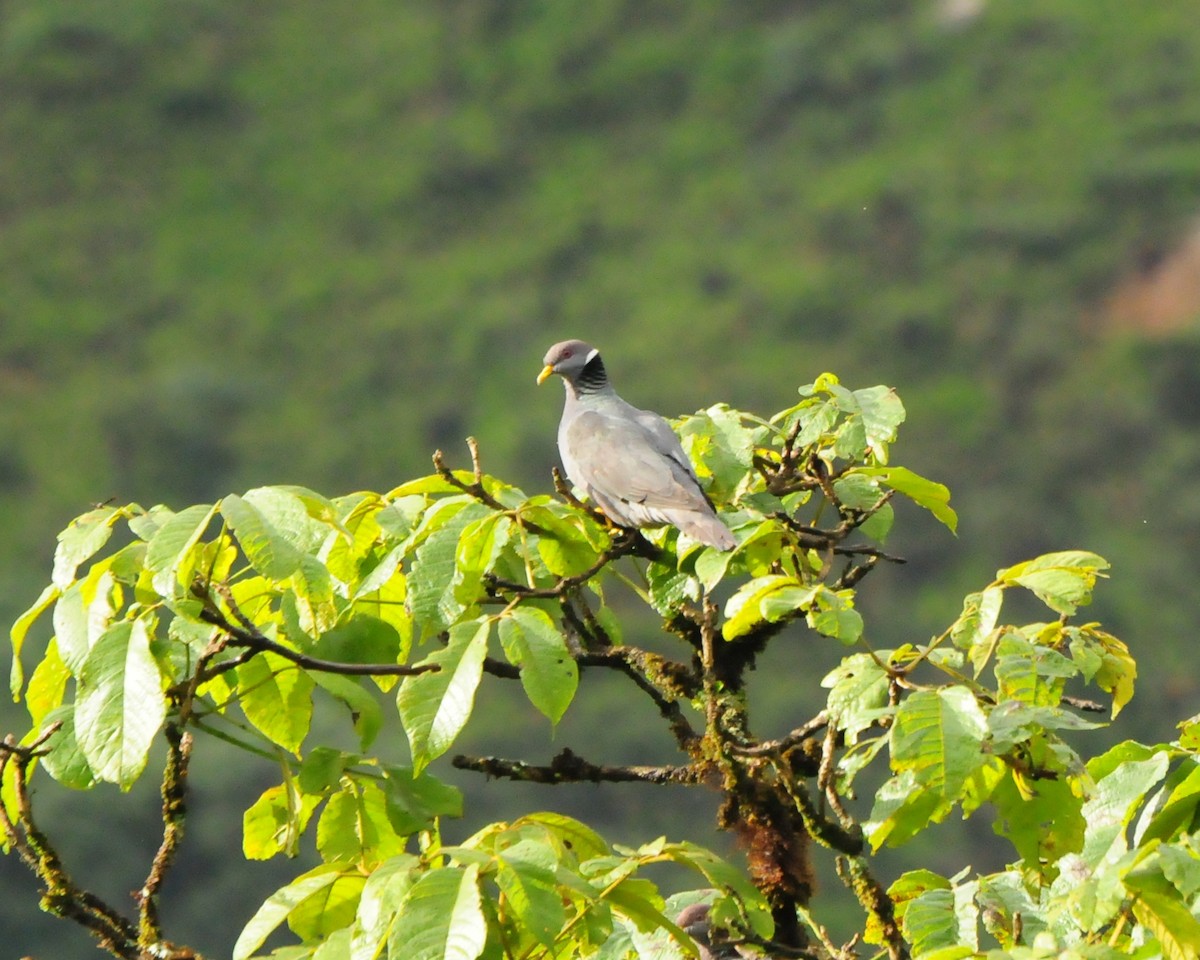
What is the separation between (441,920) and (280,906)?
40 cm

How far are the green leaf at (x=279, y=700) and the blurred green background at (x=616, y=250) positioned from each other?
26169 mm

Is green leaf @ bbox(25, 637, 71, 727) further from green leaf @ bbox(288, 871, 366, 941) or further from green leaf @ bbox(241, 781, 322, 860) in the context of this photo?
green leaf @ bbox(288, 871, 366, 941)

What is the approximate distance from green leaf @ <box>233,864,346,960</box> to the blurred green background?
26332 mm

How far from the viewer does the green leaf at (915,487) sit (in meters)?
2.70

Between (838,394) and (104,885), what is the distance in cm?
2267

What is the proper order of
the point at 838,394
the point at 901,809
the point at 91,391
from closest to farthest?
the point at 901,809 → the point at 838,394 → the point at 91,391

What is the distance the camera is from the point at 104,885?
2370cm

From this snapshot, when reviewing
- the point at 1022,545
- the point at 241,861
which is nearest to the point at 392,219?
the point at 1022,545

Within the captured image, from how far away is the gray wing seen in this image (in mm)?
3643

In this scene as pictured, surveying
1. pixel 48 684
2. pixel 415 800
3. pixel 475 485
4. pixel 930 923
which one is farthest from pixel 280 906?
Result: pixel 930 923

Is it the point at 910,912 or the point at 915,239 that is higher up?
the point at 915,239

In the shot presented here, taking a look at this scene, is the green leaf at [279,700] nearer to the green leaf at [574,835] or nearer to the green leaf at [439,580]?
the green leaf at [439,580]

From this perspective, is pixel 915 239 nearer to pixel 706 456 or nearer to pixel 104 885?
pixel 104 885

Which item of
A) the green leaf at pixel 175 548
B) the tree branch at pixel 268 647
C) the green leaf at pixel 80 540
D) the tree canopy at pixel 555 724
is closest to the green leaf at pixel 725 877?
the tree canopy at pixel 555 724
